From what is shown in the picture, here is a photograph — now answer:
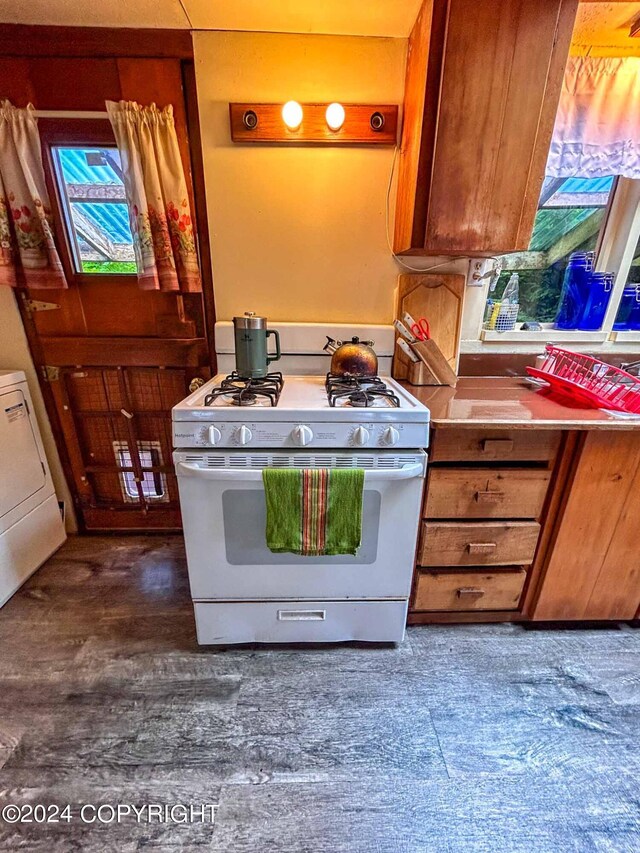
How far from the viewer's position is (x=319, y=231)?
1.62 meters

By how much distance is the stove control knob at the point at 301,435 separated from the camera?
1106mm

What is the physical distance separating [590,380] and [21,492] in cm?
253

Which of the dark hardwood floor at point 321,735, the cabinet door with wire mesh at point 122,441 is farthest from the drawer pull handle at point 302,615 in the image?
the cabinet door with wire mesh at point 122,441

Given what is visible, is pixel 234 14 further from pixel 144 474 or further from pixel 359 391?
pixel 144 474

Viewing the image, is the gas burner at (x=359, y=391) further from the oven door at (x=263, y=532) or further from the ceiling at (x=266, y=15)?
the ceiling at (x=266, y=15)

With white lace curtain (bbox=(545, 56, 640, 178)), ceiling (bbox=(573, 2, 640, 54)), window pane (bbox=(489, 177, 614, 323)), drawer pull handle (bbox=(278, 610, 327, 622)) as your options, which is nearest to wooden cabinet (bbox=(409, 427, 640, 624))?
drawer pull handle (bbox=(278, 610, 327, 622))

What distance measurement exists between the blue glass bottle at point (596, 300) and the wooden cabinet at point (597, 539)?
2.84 feet

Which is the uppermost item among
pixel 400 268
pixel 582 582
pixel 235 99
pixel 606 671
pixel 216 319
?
pixel 235 99

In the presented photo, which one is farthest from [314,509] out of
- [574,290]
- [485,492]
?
[574,290]

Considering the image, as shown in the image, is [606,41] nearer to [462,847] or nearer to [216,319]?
[216,319]

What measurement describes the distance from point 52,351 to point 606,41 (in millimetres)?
2717

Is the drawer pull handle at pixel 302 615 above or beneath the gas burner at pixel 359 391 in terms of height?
beneath

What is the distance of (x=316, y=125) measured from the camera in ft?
4.84

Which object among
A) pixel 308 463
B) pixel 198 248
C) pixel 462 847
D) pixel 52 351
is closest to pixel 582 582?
pixel 462 847
